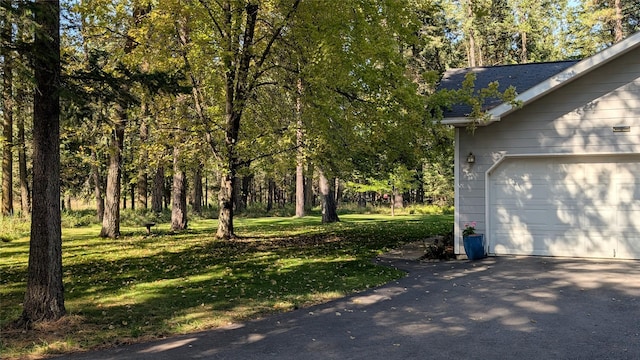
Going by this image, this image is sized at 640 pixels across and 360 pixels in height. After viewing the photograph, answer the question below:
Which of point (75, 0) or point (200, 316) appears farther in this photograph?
point (75, 0)

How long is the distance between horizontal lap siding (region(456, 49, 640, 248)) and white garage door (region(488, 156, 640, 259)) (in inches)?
12.7

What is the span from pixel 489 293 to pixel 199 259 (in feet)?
22.9

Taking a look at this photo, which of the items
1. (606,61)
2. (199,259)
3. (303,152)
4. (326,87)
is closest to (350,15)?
(326,87)

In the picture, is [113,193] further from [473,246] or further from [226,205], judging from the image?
[473,246]

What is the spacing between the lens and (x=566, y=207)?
36.3 ft

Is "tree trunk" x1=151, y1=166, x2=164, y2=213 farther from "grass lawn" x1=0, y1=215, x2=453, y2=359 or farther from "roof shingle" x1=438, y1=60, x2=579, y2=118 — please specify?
"roof shingle" x1=438, y1=60, x2=579, y2=118

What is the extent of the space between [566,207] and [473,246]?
7.81 feet

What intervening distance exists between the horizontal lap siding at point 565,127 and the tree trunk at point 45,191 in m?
8.83

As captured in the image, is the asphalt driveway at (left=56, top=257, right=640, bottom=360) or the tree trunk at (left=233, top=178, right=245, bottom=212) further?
the tree trunk at (left=233, top=178, right=245, bottom=212)

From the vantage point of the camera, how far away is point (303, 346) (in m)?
5.18

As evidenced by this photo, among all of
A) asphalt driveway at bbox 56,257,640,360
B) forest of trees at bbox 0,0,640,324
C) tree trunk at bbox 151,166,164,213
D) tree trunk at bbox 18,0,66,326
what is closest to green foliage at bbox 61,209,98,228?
tree trunk at bbox 151,166,164,213

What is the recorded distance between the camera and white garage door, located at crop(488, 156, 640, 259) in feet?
35.1

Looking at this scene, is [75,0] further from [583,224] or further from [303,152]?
[583,224]

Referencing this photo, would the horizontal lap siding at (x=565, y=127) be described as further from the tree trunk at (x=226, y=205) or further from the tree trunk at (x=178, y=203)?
the tree trunk at (x=178, y=203)
